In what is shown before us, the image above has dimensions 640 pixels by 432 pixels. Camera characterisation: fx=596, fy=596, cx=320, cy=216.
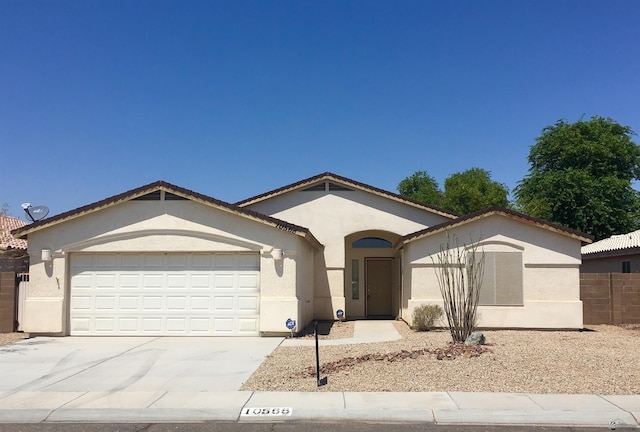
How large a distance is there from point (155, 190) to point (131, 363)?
5754 millimetres

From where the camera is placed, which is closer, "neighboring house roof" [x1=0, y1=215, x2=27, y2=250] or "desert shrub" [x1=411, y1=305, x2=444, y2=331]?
"desert shrub" [x1=411, y1=305, x2=444, y2=331]

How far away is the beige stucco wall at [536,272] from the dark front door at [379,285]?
5.80m

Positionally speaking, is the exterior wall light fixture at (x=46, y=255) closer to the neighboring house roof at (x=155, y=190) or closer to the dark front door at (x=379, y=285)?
the neighboring house roof at (x=155, y=190)

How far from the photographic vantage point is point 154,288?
637 inches

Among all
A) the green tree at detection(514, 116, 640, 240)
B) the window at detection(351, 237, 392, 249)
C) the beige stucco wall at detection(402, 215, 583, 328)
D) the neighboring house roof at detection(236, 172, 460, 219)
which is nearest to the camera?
the beige stucco wall at detection(402, 215, 583, 328)

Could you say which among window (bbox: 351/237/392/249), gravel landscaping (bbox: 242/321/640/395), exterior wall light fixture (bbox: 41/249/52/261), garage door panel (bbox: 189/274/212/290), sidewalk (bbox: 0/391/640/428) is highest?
window (bbox: 351/237/392/249)

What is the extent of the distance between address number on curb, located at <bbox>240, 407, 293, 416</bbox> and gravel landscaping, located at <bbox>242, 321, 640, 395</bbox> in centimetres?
115

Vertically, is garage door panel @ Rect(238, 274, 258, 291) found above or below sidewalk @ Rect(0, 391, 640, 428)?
above

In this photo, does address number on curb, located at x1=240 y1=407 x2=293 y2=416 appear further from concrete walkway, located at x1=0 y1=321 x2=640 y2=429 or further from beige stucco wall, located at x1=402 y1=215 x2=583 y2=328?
beige stucco wall, located at x1=402 y1=215 x2=583 y2=328

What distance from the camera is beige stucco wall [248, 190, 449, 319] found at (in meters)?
21.7

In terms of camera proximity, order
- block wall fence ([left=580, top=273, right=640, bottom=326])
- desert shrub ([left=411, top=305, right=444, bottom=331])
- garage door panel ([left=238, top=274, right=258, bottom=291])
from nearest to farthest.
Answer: garage door panel ([left=238, top=274, right=258, bottom=291])
desert shrub ([left=411, top=305, right=444, bottom=331])
block wall fence ([left=580, top=273, right=640, bottom=326])

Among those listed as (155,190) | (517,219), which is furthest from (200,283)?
(517,219)

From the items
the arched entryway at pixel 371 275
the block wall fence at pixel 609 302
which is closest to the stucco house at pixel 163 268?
the arched entryway at pixel 371 275

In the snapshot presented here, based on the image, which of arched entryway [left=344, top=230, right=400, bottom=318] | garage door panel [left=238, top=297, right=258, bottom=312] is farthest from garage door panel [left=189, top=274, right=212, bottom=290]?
arched entryway [left=344, top=230, right=400, bottom=318]
